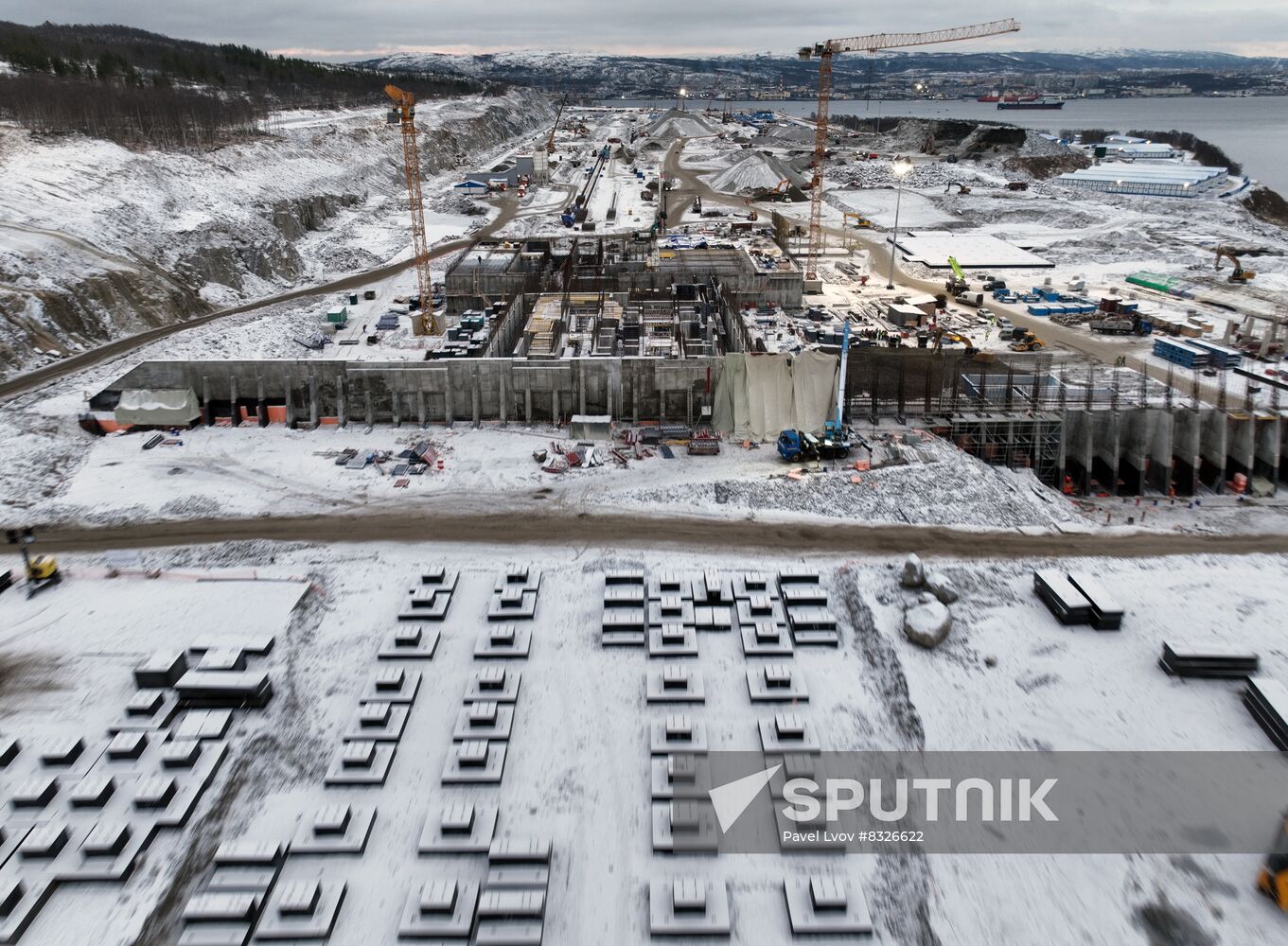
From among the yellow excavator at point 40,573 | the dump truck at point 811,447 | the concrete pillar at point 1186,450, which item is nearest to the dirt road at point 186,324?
the yellow excavator at point 40,573

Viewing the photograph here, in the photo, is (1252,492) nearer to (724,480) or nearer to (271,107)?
(724,480)

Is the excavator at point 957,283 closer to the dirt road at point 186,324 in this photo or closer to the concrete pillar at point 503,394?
the concrete pillar at point 503,394

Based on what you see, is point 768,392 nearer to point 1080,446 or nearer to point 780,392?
point 780,392

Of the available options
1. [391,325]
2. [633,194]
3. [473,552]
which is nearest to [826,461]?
[473,552]

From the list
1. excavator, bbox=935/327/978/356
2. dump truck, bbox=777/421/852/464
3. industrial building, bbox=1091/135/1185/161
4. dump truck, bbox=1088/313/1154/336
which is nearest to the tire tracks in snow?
dump truck, bbox=777/421/852/464

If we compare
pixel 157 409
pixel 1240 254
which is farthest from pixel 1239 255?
pixel 157 409

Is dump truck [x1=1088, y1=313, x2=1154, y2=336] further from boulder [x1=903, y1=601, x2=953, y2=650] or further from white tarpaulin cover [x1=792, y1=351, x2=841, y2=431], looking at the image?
boulder [x1=903, y1=601, x2=953, y2=650]
